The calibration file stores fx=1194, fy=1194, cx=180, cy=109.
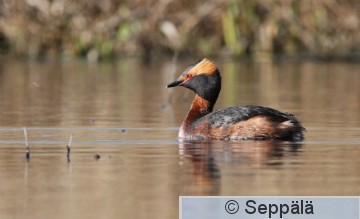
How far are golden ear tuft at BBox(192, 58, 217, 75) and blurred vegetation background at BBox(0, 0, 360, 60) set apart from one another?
15868 mm

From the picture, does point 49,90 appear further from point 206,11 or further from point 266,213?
point 266,213

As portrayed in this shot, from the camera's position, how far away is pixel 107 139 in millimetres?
12422

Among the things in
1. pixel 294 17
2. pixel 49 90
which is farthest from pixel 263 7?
pixel 49 90

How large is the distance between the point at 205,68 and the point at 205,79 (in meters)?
0.12

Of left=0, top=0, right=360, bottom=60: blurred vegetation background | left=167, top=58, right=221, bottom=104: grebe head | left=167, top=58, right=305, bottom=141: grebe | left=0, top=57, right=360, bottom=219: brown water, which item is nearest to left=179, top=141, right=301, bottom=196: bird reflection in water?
left=0, top=57, right=360, bottom=219: brown water

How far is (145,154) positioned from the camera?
11.1 m

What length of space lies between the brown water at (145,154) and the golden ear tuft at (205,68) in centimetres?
73

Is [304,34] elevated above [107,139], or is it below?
above

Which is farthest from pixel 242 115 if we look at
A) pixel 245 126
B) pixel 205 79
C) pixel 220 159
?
pixel 220 159

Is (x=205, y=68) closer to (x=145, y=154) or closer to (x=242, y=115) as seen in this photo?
(x=242, y=115)

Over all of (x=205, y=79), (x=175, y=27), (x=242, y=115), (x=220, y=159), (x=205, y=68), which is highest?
(x=175, y=27)

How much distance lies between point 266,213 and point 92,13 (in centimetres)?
2165

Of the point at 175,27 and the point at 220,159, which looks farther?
the point at 175,27

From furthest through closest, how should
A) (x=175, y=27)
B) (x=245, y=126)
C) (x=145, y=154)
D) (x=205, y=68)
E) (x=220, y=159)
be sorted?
1. (x=175, y=27)
2. (x=205, y=68)
3. (x=245, y=126)
4. (x=145, y=154)
5. (x=220, y=159)
